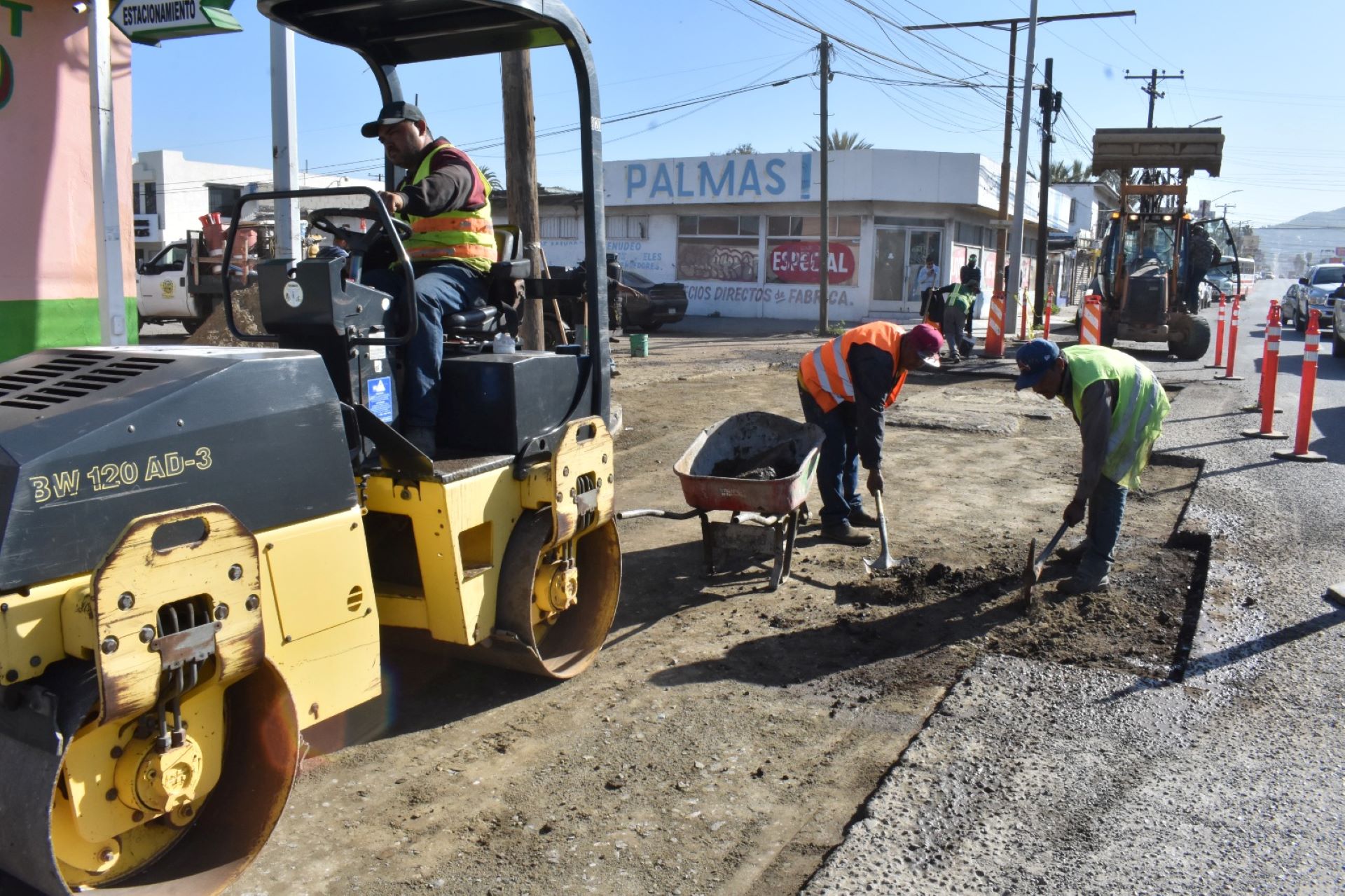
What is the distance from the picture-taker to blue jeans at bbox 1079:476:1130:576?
5.86 meters

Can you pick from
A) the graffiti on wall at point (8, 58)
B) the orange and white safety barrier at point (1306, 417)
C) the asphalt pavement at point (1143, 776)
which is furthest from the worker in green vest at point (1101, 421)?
the graffiti on wall at point (8, 58)

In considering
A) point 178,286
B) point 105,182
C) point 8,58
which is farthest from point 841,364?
point 178,286

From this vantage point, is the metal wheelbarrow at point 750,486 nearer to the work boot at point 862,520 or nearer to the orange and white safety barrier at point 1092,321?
the work boot at point 862,520

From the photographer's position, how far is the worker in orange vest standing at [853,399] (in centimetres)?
668

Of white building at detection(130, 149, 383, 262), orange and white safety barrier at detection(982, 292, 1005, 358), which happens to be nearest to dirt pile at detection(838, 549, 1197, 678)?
orange and white safety barrier at detection(982, 292, 1005, 358)

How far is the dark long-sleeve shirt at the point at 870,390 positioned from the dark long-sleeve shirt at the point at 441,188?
3194mm

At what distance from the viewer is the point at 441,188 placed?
3955 mm

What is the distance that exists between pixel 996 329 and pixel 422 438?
17.0 meters

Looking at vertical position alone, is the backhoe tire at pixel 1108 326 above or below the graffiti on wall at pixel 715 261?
A: below

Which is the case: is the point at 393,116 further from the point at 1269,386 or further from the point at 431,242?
the point at 1269,386

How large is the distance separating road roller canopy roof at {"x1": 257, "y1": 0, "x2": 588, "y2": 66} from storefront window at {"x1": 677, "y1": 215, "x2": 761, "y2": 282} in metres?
26.4

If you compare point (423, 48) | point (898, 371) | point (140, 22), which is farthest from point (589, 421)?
point (140, 22)

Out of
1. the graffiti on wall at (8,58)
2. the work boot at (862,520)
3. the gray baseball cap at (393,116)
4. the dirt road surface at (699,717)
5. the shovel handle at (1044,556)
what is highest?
the graffiti on wall at (8,58)

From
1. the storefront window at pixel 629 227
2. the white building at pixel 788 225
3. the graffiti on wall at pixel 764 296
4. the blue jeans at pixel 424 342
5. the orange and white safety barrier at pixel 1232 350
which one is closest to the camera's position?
the blue jeans at pixel 424 342
